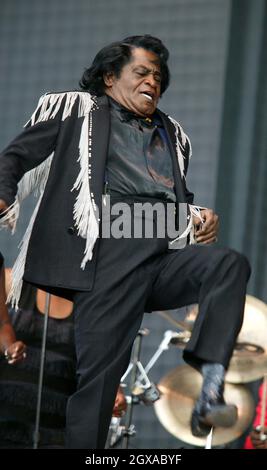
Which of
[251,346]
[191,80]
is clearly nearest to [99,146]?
[251,346]

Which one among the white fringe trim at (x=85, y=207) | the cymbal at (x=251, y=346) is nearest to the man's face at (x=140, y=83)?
the white fringe trim at (x=85, y=207)

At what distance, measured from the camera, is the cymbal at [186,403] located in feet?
16.9

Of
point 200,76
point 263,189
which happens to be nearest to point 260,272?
point 263,189

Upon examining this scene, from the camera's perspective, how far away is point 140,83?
11.4 feet

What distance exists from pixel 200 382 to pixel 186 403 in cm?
14

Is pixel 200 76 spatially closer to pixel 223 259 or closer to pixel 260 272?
→ pixel 260 272

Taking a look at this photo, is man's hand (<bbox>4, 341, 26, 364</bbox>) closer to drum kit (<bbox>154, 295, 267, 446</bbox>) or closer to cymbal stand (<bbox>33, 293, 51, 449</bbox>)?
cymbal stand (<bbox>33, 293, 51, 449</bbox>)

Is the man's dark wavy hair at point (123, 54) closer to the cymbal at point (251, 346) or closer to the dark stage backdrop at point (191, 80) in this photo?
the cymbal at point (251, 346)

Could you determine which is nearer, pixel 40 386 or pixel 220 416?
pixel 220 416

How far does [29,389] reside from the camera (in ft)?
15.7

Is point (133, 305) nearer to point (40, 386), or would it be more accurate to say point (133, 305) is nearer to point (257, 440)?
point (40, 386)

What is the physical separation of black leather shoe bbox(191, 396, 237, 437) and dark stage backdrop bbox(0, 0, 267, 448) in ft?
8.95

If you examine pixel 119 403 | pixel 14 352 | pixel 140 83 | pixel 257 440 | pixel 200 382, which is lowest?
pixel 257 440

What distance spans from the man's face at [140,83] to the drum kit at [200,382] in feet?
5.07
